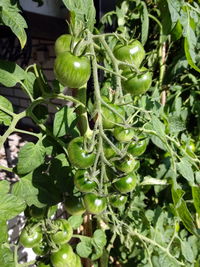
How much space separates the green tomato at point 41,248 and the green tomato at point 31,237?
0.02 metres

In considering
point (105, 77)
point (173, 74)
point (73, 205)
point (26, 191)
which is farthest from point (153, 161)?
point (26, 191)

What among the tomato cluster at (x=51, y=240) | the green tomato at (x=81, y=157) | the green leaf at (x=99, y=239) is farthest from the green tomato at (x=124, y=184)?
the green leaf at (x=99, y=239)

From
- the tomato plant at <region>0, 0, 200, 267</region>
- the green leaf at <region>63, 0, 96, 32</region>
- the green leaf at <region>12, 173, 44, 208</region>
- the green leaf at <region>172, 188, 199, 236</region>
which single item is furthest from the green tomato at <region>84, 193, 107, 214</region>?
the green leaf at <region>63, 0, 96, 32</region>

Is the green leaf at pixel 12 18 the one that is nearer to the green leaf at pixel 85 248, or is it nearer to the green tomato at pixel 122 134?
the green tomato at pixel 122 134

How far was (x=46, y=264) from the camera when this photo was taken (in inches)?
33.1

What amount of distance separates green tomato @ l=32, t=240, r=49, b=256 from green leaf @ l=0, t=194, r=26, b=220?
261 mm

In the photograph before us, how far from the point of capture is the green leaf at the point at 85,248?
93 cm

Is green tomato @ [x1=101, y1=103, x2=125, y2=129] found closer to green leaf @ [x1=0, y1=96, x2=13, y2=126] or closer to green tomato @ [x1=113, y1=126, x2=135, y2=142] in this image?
green tomato @ [x1=113, y1=126, x2=135, y2=142]

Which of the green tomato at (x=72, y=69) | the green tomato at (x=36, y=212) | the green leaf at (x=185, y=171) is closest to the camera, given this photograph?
the green tomato at (x=72, y=69)

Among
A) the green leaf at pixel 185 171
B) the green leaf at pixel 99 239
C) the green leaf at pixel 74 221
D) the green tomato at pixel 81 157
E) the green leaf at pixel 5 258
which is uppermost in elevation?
the green tomato at pixel 81 157

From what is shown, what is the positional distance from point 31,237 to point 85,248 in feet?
0.73

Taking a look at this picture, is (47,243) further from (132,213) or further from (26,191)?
(132,213)

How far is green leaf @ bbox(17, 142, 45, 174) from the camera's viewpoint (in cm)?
69

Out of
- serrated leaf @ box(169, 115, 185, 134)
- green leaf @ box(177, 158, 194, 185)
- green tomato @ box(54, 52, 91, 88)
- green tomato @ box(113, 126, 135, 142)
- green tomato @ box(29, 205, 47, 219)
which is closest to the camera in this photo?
green tomato @ box(54, 52, 91, 88)
